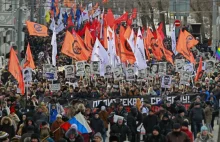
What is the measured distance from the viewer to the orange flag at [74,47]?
31625 millimetres

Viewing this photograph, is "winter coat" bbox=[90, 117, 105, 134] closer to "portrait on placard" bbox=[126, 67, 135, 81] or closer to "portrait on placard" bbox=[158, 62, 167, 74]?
"portrait on placard" bbox=[126, 67, 135, 81]

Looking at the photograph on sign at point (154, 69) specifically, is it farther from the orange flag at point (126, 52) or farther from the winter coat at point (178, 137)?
the winter coat at point (178, 137)

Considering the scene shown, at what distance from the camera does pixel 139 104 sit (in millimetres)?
23031

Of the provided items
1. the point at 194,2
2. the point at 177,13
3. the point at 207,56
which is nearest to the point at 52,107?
the point at 207,56

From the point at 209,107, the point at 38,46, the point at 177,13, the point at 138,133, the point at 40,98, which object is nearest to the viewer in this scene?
the point at 138,133

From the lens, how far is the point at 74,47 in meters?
31.8

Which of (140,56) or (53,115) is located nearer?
(53,115)

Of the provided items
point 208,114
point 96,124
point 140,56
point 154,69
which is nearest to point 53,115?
point 96,124

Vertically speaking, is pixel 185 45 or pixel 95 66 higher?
pixel 185 45

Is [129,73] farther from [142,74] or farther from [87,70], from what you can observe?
[87,70]

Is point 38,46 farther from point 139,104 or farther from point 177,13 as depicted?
point 139,104

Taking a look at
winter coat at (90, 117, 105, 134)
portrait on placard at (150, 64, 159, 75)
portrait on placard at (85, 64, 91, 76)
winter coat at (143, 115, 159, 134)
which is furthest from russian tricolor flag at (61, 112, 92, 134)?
portrait on placard at (85, 64, 91, 76)

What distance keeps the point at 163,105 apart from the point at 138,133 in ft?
4.42

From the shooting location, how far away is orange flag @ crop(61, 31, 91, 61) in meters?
31.6
